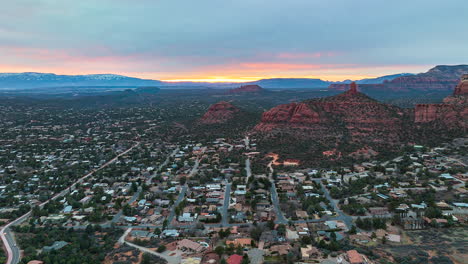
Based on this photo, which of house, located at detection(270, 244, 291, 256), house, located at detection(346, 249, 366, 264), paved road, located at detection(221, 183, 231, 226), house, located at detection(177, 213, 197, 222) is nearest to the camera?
house, located at detection(346, 249, 366, 264)

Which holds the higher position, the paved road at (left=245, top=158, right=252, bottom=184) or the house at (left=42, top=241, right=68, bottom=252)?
the paved road at (left=245, top=158, right=252, bottom=184)

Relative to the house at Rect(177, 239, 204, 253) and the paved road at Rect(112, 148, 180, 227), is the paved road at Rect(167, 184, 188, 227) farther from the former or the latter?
the paved road at Rect(112, 148, 180, 227)

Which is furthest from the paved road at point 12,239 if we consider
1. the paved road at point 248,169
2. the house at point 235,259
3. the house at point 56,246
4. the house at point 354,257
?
the house at point 354,257

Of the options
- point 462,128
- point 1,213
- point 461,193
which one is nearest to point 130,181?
point 1,213

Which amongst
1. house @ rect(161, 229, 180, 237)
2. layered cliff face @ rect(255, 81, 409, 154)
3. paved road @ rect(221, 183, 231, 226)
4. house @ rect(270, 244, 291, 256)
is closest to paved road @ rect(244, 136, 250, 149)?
layered cliff face @ rect(255, 81, 409, 154)

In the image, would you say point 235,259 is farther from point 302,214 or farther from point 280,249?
point 302,214

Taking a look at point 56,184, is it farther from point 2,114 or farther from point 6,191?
point 2,114

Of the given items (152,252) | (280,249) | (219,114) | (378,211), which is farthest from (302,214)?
(219,114)
